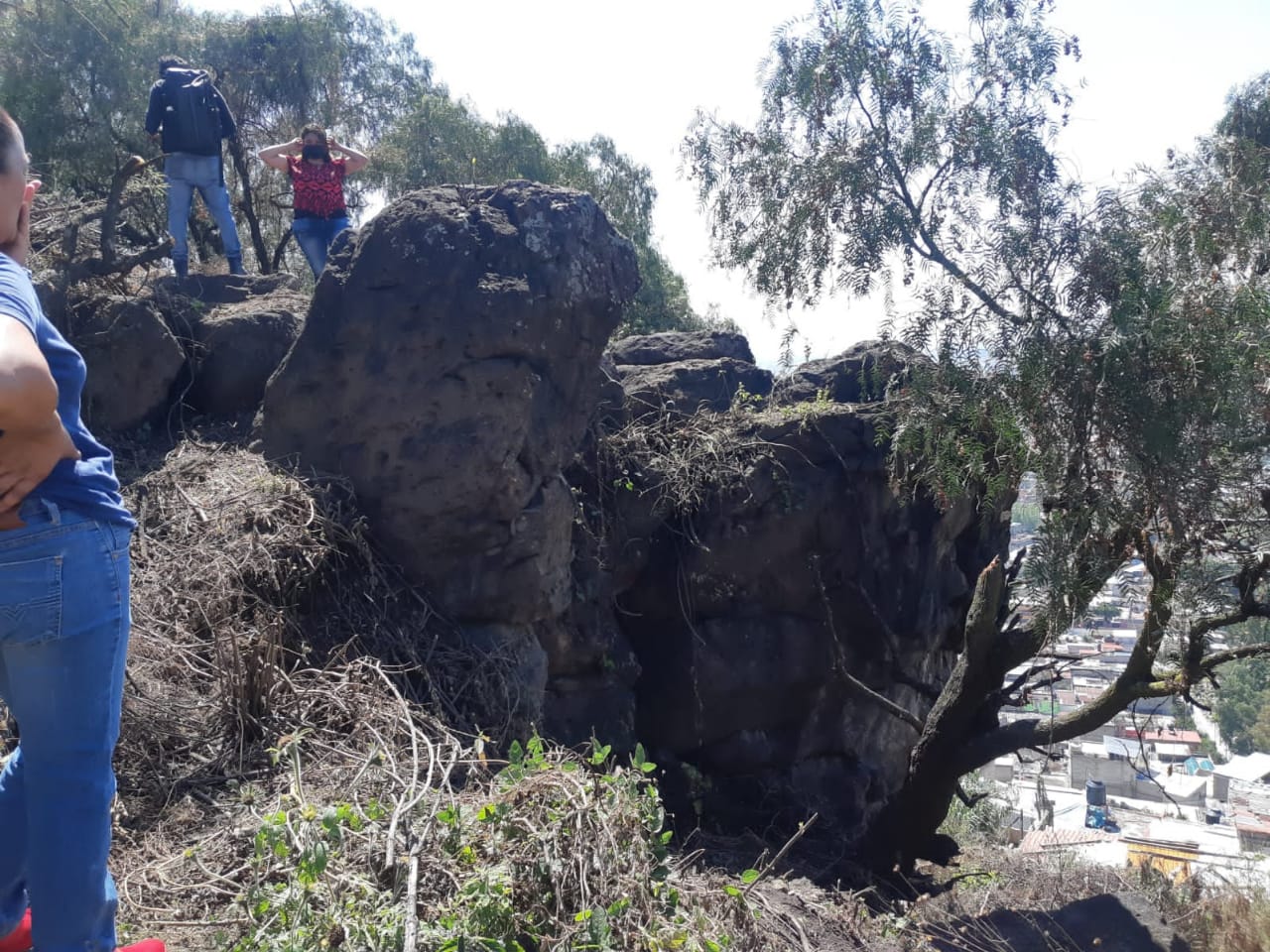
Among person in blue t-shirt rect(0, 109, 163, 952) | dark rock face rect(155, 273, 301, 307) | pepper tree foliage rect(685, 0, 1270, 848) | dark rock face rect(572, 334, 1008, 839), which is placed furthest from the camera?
dark rock face rect(155, 273, 301, 307)

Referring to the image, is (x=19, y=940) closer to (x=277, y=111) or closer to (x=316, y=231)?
(x=316, y=231)

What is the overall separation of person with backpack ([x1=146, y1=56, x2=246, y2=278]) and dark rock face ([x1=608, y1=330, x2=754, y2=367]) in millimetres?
3270

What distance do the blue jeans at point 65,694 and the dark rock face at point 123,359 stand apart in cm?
457

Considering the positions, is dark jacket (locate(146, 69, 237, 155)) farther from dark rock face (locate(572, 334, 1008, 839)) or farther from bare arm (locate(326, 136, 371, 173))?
dark rock face (locate(572, 334, 1008, 839))

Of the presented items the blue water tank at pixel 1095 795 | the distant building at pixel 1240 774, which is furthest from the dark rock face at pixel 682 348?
the distant building at pixel 1240 774

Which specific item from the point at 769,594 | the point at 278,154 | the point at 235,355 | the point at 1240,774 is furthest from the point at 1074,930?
the point at 1240,774

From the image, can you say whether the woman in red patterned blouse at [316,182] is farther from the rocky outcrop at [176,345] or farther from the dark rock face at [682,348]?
the dark rock face at [682,348]

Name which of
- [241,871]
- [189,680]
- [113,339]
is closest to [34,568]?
[241,871]

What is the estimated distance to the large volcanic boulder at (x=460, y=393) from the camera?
18.3ft

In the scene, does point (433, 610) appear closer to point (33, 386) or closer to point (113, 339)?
point (113, 339)

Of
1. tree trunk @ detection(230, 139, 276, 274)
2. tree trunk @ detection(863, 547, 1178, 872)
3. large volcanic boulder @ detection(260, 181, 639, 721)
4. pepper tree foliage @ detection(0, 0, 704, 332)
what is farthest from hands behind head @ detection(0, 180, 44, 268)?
tree trunk @ detection(230, 139, 276, 274)

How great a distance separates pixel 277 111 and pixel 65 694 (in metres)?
11.4

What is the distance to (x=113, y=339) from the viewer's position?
6.39m

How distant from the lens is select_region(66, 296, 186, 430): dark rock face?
6.30 m
